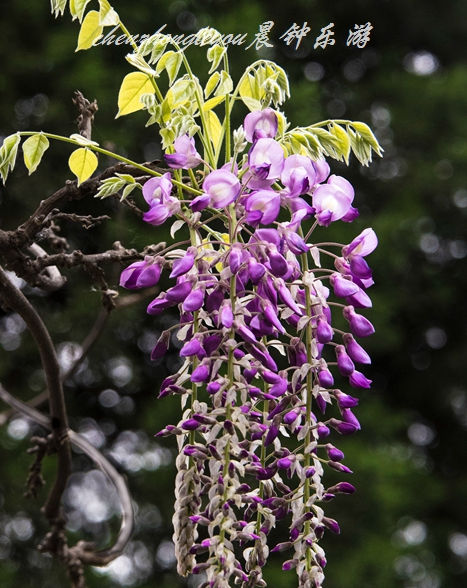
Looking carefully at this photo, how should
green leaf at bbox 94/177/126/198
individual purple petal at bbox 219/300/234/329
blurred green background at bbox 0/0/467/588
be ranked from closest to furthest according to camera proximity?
1. individual purple petal at bbox 219/300/234/329
2. green leaf at bbox 94/177/126/198
3. blurred green background at bbox 0/0/467/588

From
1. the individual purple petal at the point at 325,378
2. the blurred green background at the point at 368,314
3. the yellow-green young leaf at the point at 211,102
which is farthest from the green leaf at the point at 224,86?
the blurred green background at the point at 368,314

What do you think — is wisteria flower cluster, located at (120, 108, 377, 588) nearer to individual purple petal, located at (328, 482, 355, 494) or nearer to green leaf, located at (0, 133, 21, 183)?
individual purple petal, located at (328, 482, 355, 494)

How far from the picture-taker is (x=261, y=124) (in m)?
0.55

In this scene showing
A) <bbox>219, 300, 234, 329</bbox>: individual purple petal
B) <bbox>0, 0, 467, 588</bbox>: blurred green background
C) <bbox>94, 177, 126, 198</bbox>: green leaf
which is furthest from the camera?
<bbox>0, 0, 467, 588</bbox>: blurred green background

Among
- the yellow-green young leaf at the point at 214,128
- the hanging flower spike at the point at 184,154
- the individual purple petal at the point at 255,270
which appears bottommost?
the individual purple petal at the point at 255,270

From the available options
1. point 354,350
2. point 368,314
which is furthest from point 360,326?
point 368,314

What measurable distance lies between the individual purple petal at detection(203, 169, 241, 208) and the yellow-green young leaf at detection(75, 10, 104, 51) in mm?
171

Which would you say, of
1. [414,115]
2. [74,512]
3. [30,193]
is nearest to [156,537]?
[74,512]

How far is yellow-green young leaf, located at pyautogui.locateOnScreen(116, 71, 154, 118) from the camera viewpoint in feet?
2.04

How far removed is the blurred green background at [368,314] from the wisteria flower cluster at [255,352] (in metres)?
1.42

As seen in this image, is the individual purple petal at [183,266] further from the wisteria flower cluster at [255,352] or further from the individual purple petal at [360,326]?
the individual purple petal at [360,326]

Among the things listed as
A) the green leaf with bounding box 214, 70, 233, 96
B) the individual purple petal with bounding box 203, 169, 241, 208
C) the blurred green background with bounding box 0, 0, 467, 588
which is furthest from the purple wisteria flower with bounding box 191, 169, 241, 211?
the blurred green background with bounding box 0, 0, 467, 588

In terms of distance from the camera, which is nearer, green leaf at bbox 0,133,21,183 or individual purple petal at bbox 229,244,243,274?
individual purple petal at bbox 229,244,243,274

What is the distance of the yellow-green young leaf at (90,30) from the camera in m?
0.62
